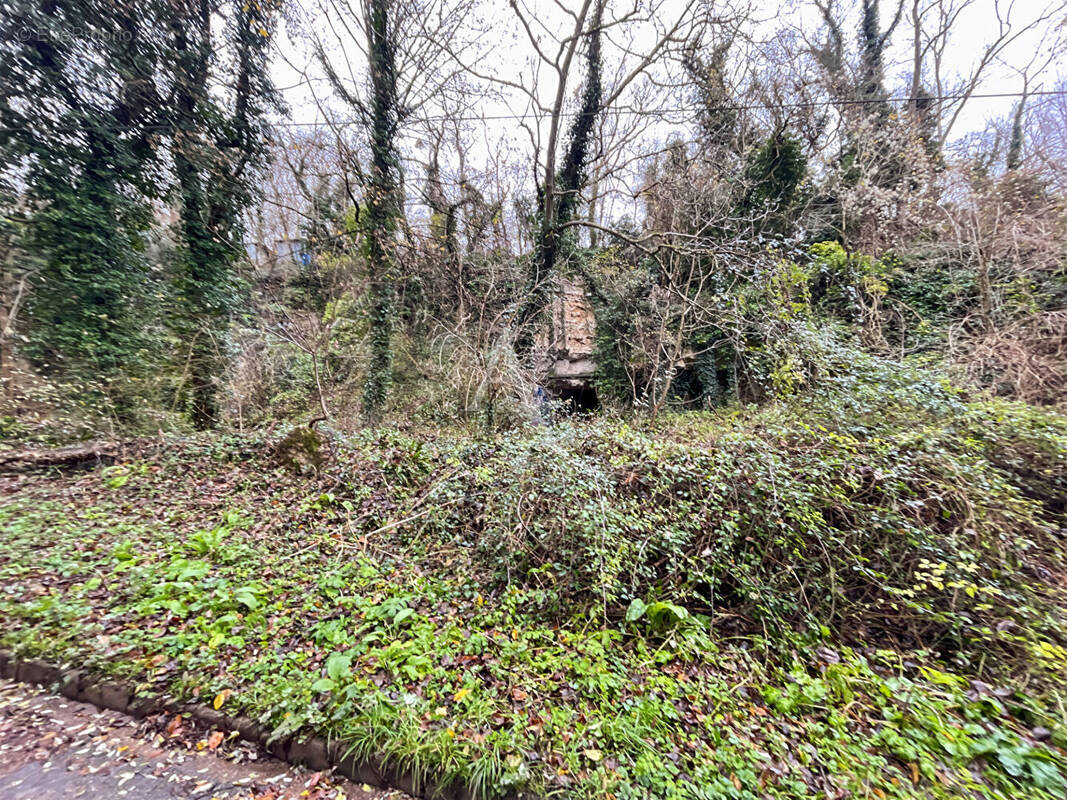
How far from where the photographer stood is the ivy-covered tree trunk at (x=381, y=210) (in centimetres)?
894

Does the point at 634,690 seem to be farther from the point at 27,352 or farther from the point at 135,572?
the point at 27,352

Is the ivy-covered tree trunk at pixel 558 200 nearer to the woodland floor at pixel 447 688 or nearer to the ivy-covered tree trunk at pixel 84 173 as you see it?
the ivy-covered tree trunk at pixel 84 173

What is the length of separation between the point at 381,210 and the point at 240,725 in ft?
31.4

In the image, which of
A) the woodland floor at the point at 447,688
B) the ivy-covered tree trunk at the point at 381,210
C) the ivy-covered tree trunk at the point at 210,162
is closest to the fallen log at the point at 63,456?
the woodland floor at the point at 447,688

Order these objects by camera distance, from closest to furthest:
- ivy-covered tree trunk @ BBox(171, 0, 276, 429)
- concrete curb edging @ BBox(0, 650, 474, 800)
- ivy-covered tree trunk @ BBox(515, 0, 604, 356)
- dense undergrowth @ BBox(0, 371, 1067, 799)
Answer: concrete curb edging @ BBox(0, 650, 474, 800) < dense undergrowth @ BBox(0, 371, 1067, 799) < ivy-covered tree trunk @ BBox(171, 0, 276, 429) < ivy-covered tree trunk @ BBox(515, 0, 604, 356)

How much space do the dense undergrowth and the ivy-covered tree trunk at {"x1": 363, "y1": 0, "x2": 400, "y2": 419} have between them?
498 centimetres

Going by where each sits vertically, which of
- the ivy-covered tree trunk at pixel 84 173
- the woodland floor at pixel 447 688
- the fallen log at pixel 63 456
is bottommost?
the woodland floor at pixel 447 688

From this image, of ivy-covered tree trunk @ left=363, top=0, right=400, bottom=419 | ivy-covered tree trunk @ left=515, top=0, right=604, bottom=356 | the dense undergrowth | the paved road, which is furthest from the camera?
ivy-covered tree trunk @ left=515, top=0, right=604, bottom=356

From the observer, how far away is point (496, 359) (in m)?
8.00

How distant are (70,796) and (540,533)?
115 inches

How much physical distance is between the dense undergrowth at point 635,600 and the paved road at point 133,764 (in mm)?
191

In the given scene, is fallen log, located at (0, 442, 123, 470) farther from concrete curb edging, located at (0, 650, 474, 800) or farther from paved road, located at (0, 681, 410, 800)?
paved road, located at (0, 681, 410, 800)

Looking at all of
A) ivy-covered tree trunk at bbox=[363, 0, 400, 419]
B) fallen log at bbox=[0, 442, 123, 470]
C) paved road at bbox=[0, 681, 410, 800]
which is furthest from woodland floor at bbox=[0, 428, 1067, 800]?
ivy-covered tree trunk at bbox=[363, 0, 400, 419]

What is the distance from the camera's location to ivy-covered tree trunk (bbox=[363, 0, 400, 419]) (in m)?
8.94
